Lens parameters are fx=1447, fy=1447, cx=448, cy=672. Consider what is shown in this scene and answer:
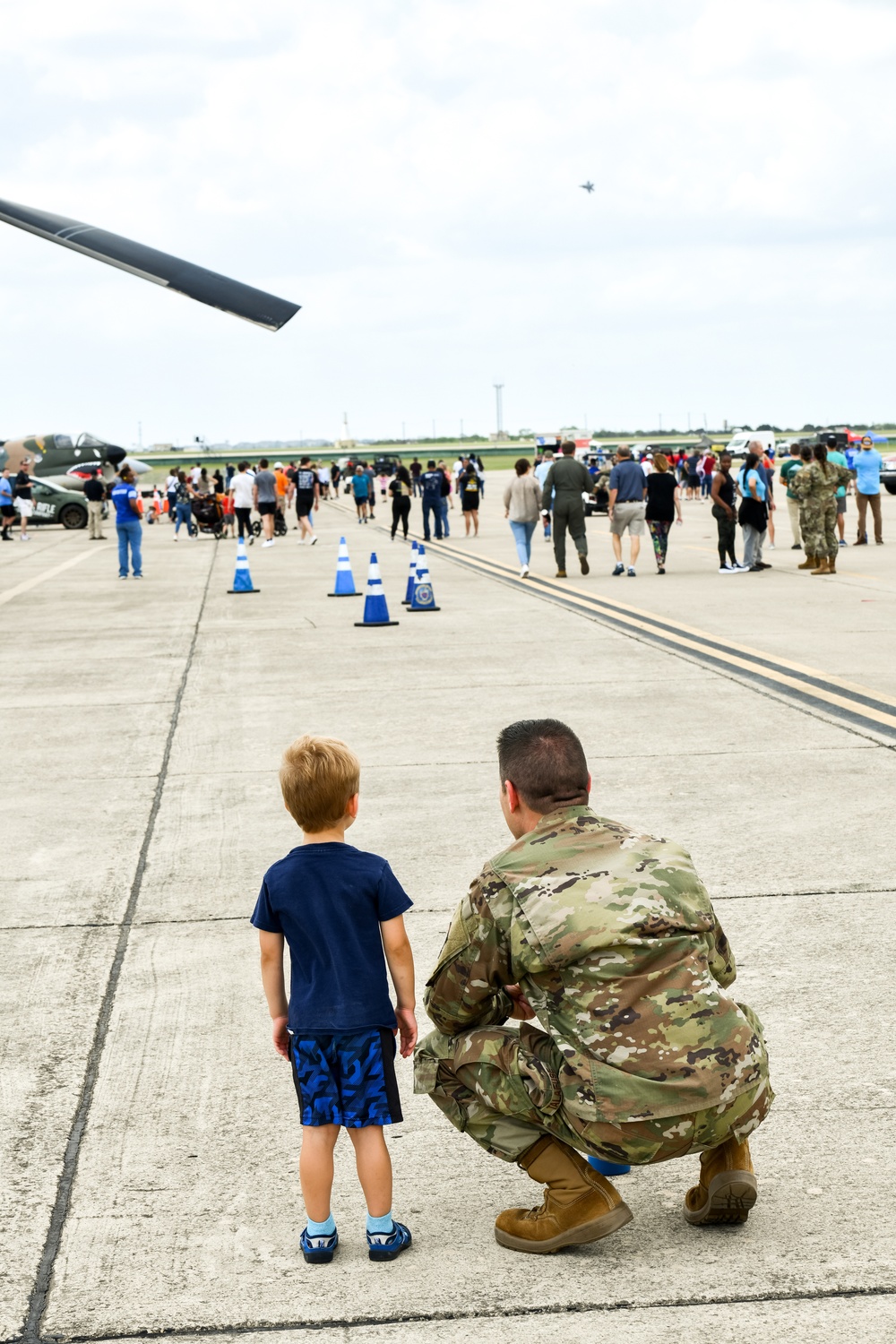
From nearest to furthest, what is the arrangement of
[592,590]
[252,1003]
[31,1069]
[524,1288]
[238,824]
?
[524,1288]
[31,1069]
[252,1003]
[238,824]
[592,590]

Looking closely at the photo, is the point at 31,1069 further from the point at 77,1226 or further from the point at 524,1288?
the point at 524,1288

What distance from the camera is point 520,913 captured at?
10.4 feet

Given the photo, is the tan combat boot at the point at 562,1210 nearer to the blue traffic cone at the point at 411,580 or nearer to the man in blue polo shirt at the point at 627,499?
the blue traffic cone at the point at 411,580

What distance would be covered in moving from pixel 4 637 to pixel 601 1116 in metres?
13.8

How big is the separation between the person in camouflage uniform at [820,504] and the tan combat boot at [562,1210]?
17.4 m

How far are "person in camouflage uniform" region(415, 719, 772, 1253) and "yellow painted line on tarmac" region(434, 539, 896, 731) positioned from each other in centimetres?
642

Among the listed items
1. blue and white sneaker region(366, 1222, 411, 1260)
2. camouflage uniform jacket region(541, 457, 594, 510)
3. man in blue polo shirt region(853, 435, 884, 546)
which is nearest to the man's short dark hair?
blue and white sneaker region(366, 1222, 411, 1260)

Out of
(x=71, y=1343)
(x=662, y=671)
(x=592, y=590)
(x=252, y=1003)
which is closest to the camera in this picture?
(x=71, y=1343)

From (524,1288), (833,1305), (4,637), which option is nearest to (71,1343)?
(524,1288)

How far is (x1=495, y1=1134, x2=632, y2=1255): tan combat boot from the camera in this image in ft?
10.4

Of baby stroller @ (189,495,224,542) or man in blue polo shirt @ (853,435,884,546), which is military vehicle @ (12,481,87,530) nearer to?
baby stroller @ (189,495,224,542)

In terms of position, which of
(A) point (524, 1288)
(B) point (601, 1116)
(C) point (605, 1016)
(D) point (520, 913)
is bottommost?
(A) point (524, 1288)

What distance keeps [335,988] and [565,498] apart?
17.5 metres

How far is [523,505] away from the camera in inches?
822
